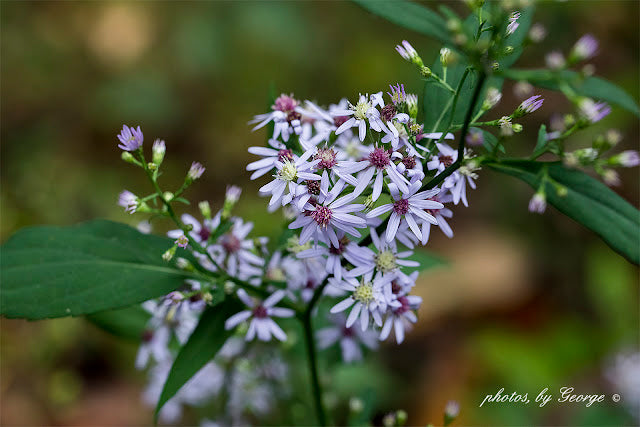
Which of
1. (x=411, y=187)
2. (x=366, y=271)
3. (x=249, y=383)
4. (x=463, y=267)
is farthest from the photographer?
(x=463, y=267)

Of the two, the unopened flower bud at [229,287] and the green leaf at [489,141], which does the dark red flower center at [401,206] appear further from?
the unopened flower bud at [229,287]

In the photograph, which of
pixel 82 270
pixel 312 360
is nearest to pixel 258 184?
pixel 312 360

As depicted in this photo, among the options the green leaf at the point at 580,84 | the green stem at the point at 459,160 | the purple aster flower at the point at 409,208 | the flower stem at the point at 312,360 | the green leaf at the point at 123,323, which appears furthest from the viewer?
the green leaf at the point at 123,323

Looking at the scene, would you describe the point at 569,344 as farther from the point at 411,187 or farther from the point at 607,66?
the point at 411,187

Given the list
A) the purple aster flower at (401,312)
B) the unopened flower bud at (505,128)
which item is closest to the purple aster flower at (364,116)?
the unopened flower bud at (505,128)

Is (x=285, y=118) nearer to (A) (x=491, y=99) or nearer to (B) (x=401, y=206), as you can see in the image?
(B) (x=401, y=206)

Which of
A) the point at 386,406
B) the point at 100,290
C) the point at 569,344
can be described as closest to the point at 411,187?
the point at 100,290

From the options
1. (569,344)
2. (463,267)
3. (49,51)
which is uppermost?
(49,51)
